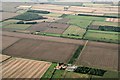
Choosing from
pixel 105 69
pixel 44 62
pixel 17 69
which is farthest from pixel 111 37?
pixel 17 69

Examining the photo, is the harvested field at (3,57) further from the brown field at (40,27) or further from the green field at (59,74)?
the brown field at (40,27)

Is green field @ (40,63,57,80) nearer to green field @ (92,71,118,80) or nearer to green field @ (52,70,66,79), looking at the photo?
green field @ (52,70,66,79)

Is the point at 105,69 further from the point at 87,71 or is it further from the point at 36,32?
the point at 36,32

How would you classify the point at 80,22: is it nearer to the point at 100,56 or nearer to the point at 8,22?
the point at 8,22

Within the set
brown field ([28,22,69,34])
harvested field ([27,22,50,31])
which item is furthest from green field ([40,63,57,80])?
harvested field ([27,22,50,31])

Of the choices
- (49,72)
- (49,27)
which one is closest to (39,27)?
(49,27)

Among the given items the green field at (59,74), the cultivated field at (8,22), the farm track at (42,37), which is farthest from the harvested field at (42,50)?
the cultivated field at (8,22)
